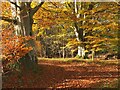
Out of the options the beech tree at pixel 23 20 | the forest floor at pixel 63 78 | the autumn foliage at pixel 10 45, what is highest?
the beech tree at pixel 23 20

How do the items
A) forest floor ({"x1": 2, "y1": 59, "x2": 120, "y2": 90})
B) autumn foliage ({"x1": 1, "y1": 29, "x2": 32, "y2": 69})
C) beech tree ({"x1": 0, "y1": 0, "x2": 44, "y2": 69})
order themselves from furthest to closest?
beech tree ({"x1": 0, "y1": 0, "x2": 44, "y2": 69})
forest floor ({"x1": 2, "y1": 59, "x2": 120, "y2": 90})
autumn foliage ({"x1": 1, "y1": 29, "x2": 32, "y2": 69})

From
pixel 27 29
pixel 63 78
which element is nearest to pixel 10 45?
pixel 27 29

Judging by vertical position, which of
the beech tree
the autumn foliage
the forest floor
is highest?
the beech tree

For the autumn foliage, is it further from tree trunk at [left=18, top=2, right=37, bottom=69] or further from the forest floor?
tree trunk at [left=18, top=2, right=37, bottom=69]

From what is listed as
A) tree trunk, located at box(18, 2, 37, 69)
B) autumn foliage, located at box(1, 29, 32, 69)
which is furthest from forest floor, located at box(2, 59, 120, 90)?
autumn foliage, located at box(1, 29, 32, 69)

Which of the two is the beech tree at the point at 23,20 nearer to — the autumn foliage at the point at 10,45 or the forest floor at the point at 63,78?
the forest floor at the point at 63,78

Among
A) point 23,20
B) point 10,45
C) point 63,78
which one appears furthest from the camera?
point 23,20

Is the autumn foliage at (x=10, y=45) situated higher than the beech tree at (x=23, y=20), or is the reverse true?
the beech tree at (x=23, y=20)

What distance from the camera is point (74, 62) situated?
20.4 m

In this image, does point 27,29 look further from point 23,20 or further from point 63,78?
point 63,78

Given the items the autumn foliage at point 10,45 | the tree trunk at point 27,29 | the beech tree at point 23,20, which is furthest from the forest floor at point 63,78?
the autumn foliage at point 10,45

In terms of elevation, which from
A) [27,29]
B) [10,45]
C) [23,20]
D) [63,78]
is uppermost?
[23,20]

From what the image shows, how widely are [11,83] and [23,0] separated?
4933 mm

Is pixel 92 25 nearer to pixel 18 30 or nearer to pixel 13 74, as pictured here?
pixel 18 30
